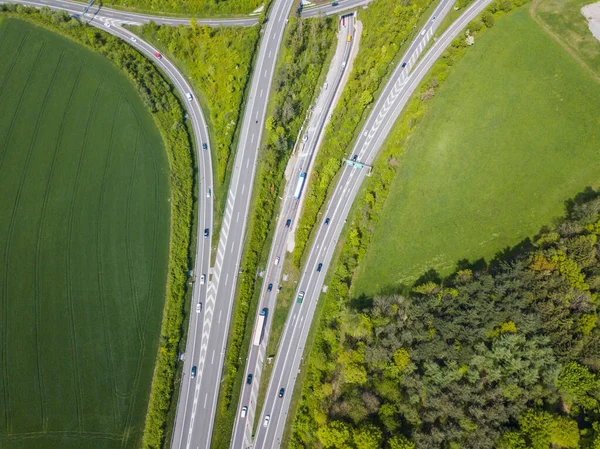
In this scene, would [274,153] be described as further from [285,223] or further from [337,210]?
[337,210]

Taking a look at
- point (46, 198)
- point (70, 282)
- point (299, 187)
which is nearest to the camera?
point (70, 282)

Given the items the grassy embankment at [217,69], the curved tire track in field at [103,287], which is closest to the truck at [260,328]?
the grassy embankment at [217,69]

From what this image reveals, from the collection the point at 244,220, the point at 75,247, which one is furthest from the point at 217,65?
the point at 75,247

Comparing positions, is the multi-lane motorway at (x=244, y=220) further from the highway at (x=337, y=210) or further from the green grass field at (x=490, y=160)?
the green grass field at (x=490, y=160)

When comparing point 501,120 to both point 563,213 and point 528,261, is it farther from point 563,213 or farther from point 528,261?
point 528,261

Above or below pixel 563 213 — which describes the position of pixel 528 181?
above

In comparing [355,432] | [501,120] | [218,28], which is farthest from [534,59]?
[355,432]

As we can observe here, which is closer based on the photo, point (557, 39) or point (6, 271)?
point (6, 271)
